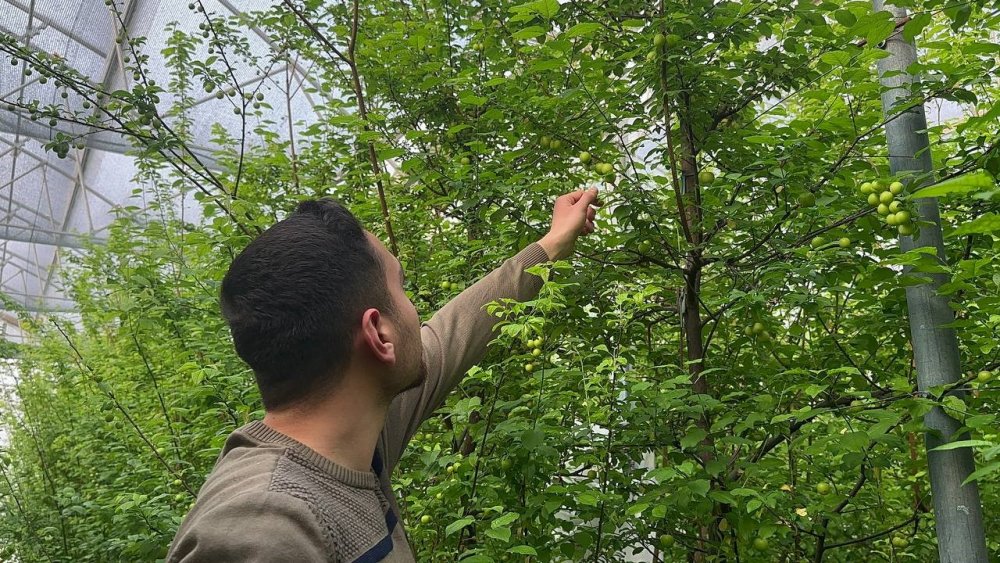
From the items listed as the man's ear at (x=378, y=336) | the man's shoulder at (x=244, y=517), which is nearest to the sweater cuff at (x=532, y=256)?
the man's ear at (x=378, y=336)

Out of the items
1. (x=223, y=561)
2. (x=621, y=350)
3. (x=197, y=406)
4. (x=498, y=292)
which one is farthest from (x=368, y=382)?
(x=197, y=406)

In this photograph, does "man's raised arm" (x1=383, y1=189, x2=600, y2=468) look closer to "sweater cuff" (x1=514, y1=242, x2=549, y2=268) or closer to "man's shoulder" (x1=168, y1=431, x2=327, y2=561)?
"sweater cuff" (x1=514, y1=242, x2=549, y2=268)

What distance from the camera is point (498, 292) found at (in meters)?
1.92

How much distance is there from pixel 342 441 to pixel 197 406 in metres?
2.20

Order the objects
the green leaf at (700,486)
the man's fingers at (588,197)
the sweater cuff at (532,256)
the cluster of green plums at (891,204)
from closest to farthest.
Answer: the cluster of green plums at (891,204)
the green leaf at (700,486)
the sweater cuff at (532,256)
the man's fingers at (588,197)

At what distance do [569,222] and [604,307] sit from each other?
0.54 meters

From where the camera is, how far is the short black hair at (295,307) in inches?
45.9

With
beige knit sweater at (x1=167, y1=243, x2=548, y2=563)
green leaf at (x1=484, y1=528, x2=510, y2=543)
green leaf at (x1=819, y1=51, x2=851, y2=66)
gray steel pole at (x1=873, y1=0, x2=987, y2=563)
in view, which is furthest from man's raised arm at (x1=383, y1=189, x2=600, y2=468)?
gray steel pole at (x1=873, y1=0, x2=987, y2=563)

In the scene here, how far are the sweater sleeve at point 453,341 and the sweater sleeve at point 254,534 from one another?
0.59 metres

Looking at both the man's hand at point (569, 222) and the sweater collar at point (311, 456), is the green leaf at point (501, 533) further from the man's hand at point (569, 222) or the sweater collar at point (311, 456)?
the man's hand at point (569, 222)

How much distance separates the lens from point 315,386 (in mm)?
1202

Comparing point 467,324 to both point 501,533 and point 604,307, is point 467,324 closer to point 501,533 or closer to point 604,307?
point 501,533

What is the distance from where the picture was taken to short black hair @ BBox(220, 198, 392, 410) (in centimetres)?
117

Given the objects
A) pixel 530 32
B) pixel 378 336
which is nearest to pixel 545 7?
pixel 530 32
